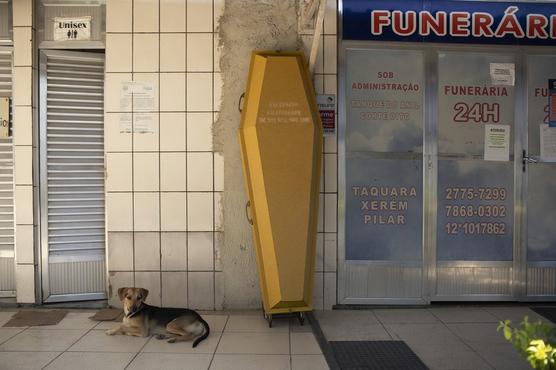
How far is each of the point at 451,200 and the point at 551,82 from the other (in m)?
1.72

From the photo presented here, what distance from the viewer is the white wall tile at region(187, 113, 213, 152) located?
5.20 m

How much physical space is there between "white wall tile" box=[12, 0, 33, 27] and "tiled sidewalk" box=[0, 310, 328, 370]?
305 centimetres

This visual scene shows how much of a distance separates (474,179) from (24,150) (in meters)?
4.81

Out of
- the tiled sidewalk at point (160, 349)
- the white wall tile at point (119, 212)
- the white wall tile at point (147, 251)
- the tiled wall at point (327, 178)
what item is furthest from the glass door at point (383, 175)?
the white wall tile at point (119, 212)

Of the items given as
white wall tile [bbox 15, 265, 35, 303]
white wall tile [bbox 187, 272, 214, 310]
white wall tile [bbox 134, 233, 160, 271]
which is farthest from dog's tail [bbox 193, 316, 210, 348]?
white wall tile [bbox 15, 265, 35, 303]

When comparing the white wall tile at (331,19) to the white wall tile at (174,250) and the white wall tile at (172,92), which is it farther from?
the white wall tile at (174,250)

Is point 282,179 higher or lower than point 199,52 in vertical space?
lower

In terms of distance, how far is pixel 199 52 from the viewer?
5191 millimetres

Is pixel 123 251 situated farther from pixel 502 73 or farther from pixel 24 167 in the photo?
pixel 502 73

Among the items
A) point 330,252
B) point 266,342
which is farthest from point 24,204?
point 330,252

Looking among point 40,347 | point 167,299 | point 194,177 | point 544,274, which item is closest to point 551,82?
point 544,274

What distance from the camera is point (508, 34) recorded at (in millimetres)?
5402

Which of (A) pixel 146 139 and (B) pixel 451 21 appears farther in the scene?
(B) pixel 451 21

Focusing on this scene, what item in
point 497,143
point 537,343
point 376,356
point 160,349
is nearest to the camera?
point 537,343
